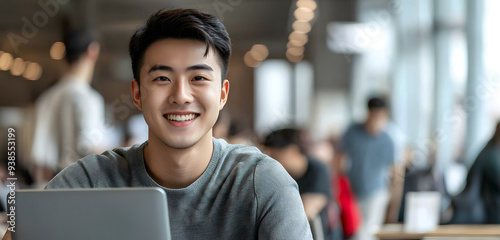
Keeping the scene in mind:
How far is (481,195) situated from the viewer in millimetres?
3988

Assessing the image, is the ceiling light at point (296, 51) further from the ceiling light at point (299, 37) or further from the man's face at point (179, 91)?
the man's face at point (179, 91)

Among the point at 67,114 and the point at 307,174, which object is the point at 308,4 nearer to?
the point at 307,174

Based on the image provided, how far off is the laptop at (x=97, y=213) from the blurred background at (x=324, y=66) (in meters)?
3.40

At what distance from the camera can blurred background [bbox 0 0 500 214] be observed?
16.0ft

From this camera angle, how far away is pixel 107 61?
538cm

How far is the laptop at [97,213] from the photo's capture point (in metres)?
0.98

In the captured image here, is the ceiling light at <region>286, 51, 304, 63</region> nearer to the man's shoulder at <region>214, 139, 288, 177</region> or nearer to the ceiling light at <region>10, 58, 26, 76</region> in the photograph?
the ceiling light at <region>10, 58, 26, 76</region>

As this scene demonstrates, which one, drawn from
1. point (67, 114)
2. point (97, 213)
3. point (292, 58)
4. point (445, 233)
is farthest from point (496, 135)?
point (97, 213)

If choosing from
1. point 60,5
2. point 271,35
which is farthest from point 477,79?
point 60,5

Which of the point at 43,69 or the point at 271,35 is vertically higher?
the point at 271,35

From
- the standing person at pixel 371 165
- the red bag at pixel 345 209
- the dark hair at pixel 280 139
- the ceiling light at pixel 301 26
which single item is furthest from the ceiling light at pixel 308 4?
the dark hair at pixel 280 139

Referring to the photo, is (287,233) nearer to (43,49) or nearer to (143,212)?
(143,212)

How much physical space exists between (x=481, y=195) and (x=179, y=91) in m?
3.24

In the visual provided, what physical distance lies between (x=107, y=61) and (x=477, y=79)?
3.09 metres
